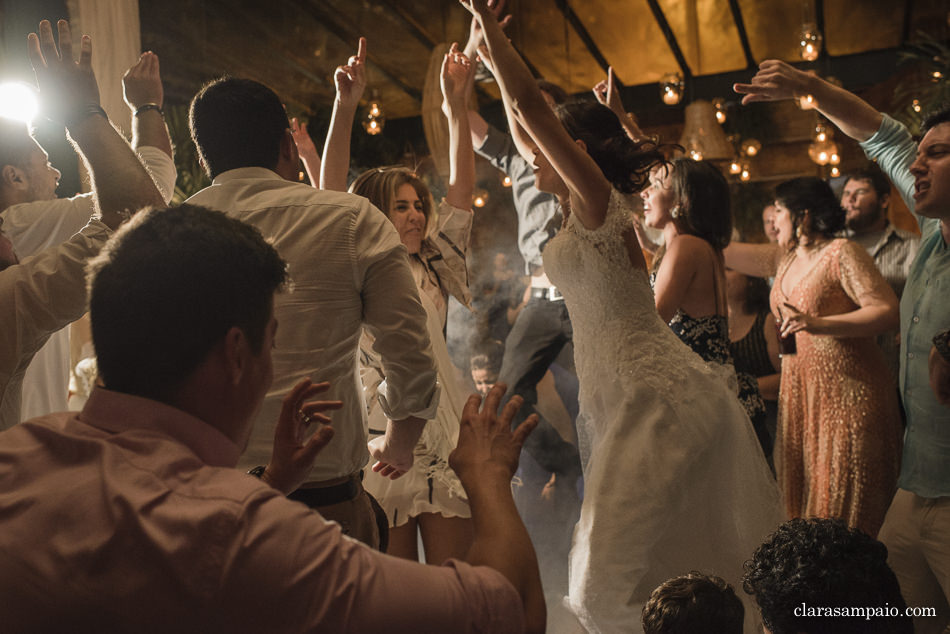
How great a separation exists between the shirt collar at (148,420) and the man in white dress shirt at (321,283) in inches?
24.3

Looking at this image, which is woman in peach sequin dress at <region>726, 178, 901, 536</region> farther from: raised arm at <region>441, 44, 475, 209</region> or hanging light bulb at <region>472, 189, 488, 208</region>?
hanging light bulb at <region>472, 189, 488, 208</region>

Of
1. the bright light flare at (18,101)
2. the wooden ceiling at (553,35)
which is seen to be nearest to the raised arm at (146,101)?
the bright light flare at (18,101)

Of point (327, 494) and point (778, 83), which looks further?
point (778, 83)

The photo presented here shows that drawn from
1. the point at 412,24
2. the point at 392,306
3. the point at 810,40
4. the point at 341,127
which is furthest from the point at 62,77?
the point at 412,24

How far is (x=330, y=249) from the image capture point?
144 cm

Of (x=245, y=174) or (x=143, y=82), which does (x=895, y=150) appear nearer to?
(x=245, y=174)

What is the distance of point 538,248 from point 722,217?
1.12 m

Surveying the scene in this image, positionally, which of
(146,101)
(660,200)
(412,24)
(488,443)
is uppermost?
(412,24)

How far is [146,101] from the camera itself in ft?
5.85

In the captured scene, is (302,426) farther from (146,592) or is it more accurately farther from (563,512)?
(563,512)

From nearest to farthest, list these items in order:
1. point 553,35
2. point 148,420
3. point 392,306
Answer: point 148,420, point 392,306, point 553,35

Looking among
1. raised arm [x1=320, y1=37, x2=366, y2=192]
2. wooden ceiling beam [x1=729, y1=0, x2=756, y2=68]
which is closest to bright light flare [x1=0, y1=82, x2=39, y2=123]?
raised arm [x1=320, y1=37, x2=366, y2=192]

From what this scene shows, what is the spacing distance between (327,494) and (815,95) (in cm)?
155

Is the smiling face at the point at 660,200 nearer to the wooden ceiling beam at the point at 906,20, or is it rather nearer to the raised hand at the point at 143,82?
the raised hand at the point at 143,82
